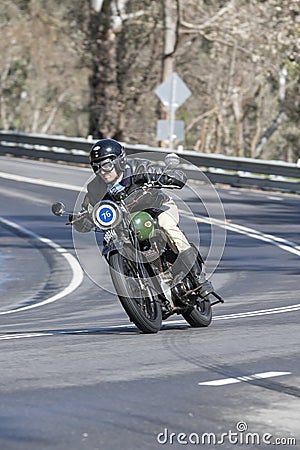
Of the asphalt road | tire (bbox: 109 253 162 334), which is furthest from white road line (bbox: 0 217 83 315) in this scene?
tire (bbox: 109 253 162 334)

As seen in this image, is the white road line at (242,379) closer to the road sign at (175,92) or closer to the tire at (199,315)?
the tire at (199,315)

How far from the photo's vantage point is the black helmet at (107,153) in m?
9.15

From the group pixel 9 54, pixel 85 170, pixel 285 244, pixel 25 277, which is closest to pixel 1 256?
pixel 25 277

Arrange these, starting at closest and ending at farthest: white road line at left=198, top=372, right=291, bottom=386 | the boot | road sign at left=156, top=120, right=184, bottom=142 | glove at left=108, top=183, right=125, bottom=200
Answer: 1. white road line at left=198, top=372, right=291, bottom=386
2. glove at left=108, top=183, right=125, bottom=200
3. the boot
4. road sign at left=156, top=120, right=184, bottom=142

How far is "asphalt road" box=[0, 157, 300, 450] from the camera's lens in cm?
578

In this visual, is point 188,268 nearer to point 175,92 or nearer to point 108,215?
point 108,215

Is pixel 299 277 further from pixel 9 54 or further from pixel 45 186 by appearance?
pixel 9 54

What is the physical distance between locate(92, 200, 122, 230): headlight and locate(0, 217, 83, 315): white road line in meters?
4.15

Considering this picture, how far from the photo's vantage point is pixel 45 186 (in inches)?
1185

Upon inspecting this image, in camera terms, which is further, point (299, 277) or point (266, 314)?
point (299, 277)

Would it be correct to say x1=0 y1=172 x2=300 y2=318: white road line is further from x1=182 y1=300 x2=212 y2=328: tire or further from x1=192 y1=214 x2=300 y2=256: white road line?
x1=182 y1=300 x2=212 y2=328: tire

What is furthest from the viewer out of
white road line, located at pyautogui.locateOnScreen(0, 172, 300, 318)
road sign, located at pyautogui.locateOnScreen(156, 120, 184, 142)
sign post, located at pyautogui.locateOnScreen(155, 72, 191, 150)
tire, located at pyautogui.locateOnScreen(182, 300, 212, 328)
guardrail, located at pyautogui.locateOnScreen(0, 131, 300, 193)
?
road sign, located at pyautogui.locateOnScreen(156, 120, 184, 142)

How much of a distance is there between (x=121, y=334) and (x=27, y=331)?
1.07m

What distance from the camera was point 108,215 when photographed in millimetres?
9211
